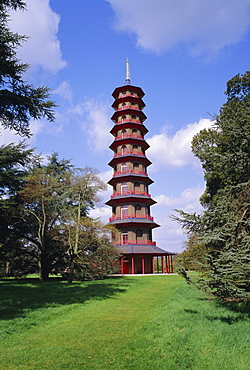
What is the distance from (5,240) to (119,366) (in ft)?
65.0

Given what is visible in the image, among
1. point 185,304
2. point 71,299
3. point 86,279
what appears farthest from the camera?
point 86,279

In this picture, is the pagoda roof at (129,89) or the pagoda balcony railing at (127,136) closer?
the pagoda balcony railing at (127,136)

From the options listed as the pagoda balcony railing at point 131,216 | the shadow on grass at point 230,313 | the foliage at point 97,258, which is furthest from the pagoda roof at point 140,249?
the shadow on grass at point 230,313

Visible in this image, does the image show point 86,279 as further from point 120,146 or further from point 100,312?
point 120,146

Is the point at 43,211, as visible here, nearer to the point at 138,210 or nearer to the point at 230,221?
the point at 230,221

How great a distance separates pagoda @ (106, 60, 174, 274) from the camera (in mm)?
32469

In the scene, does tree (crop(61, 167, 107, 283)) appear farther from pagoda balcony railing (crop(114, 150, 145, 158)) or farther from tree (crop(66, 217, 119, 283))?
pagoda balcony railing (crop(114, 150, 145, 158))

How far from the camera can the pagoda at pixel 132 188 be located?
1278 inches

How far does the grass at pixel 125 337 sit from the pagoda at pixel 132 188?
21765mm

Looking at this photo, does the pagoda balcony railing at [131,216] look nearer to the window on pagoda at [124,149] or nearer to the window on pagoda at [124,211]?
the window on pagoda at [124,211]

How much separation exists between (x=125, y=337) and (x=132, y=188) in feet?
92.6

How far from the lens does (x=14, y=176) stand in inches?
784

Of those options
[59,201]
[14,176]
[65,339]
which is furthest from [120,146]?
[65,339]

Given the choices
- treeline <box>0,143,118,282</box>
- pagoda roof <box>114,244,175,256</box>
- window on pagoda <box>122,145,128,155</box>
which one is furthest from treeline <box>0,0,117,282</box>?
window on pagoda <box>122,145,128,155</box>
